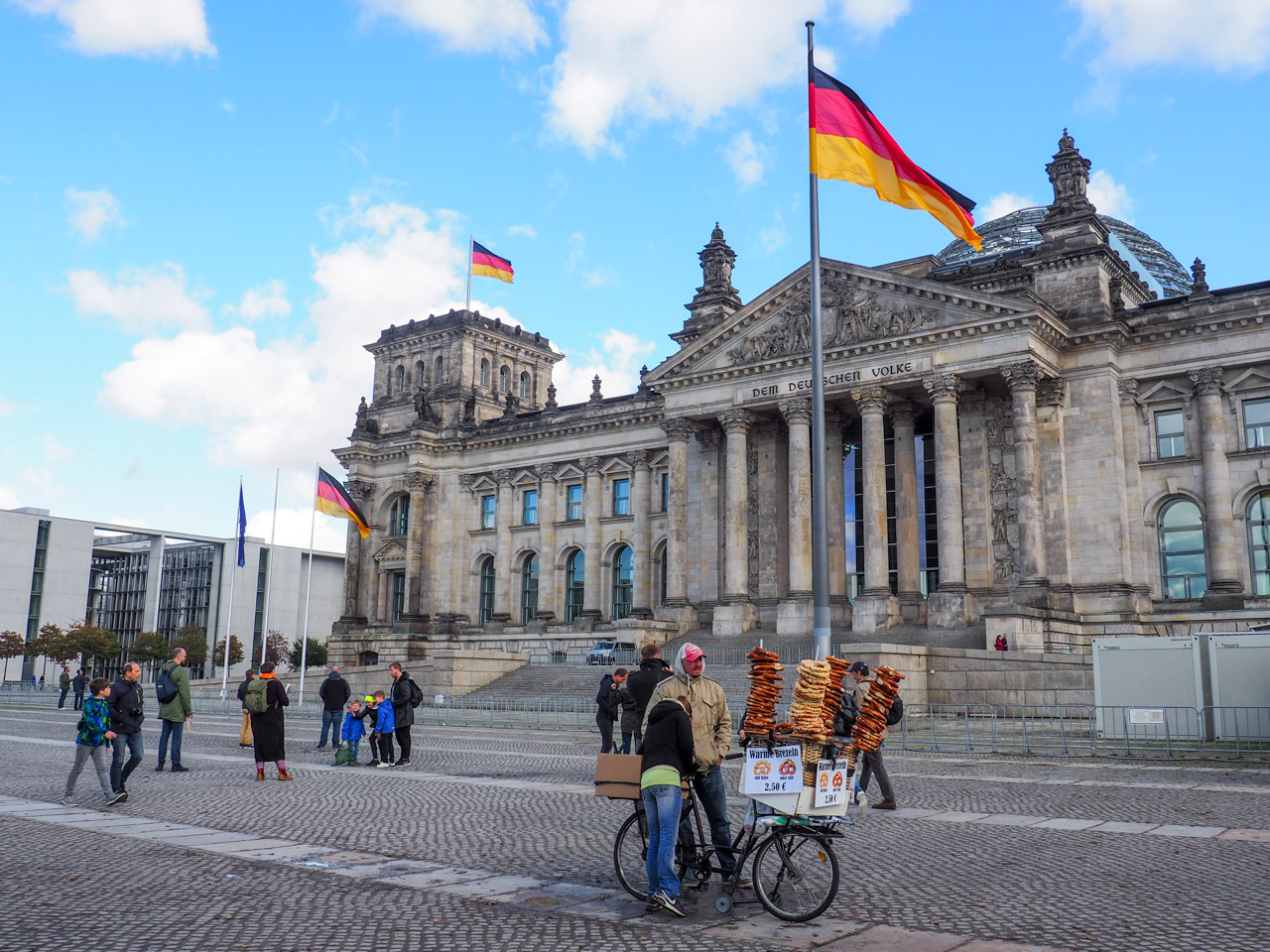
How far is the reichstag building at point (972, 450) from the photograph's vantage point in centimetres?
4234

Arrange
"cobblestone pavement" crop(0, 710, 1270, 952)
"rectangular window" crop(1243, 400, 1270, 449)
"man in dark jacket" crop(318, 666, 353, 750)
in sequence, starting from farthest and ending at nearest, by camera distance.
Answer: "rectangular window" crop(1243, 400, 1270, 449) < "man in dark jacket" crop(318, 666, 353, 750) < "cobblestone pavement" crop(0, 710, 1270, 952)

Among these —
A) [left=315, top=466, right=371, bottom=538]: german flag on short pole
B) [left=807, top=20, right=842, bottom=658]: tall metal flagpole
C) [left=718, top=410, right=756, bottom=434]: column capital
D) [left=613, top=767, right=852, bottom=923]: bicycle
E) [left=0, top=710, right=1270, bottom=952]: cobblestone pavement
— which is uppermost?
[left=718, top=410, right=756, bottom=434]: column capital

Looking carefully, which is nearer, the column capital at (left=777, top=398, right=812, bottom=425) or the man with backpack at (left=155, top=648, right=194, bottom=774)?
the man with backpack at (left=155, top=648, right=194, bottom=774)

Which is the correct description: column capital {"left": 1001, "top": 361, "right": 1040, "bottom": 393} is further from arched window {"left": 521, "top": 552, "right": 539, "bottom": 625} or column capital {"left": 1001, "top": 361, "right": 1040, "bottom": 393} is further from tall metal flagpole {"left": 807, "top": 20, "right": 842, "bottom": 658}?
arched window {"left": 521, "top": 552, "right": 539, "bottom": 625}

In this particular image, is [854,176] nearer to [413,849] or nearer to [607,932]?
[413,849]

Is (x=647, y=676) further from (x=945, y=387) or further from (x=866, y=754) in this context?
(x=945, y=387)

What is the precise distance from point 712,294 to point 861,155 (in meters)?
35.3

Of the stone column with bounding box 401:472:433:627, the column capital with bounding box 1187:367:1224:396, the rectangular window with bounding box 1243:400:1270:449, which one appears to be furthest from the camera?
the stone column with bounding box 401:472:433:627

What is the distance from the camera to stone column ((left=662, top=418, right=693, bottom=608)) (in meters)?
52.2

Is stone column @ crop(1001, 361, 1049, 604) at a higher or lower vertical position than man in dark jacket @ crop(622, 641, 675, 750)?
higher

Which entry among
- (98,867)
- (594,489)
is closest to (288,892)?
(98,867)

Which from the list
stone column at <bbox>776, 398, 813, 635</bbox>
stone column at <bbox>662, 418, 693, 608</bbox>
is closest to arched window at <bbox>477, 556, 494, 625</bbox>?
stone column at <bbox>662, 418, 693, 608</bbox>

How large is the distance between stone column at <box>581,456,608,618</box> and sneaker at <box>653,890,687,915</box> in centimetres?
5158

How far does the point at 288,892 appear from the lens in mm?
10008
